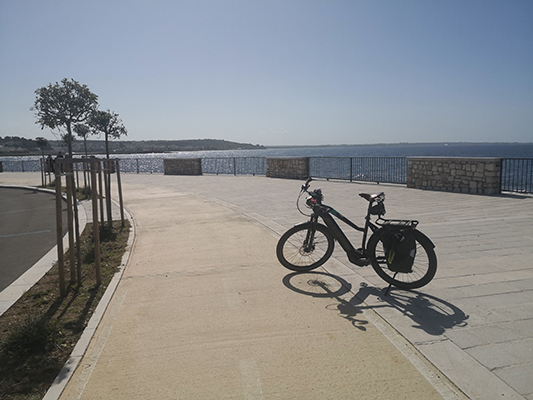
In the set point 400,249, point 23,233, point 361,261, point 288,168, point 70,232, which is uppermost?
point 288,168

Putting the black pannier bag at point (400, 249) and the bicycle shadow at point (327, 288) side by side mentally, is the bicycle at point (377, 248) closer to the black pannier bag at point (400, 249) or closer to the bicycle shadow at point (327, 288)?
the black pannier bag at point (400, 249)

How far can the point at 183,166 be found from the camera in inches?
1099

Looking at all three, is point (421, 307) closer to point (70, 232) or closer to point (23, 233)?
point (70, 232)

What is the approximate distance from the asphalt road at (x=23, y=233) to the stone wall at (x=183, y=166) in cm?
1226

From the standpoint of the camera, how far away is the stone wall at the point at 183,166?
27438 millimetres

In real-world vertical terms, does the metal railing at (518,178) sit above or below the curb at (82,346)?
above

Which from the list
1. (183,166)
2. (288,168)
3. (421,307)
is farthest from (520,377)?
(183,166)

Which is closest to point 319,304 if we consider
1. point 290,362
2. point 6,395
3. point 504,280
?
point 290,362

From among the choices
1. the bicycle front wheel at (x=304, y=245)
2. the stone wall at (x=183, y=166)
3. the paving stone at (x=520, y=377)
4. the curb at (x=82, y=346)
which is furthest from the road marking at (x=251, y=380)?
the stone wall at (x=183, y=166)

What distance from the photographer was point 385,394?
2834 mm

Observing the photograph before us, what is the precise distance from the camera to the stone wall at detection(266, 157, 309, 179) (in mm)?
20875

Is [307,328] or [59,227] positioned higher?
[59,227]

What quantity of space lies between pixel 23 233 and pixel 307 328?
802cm

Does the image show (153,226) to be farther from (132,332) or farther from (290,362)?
(290,362)
